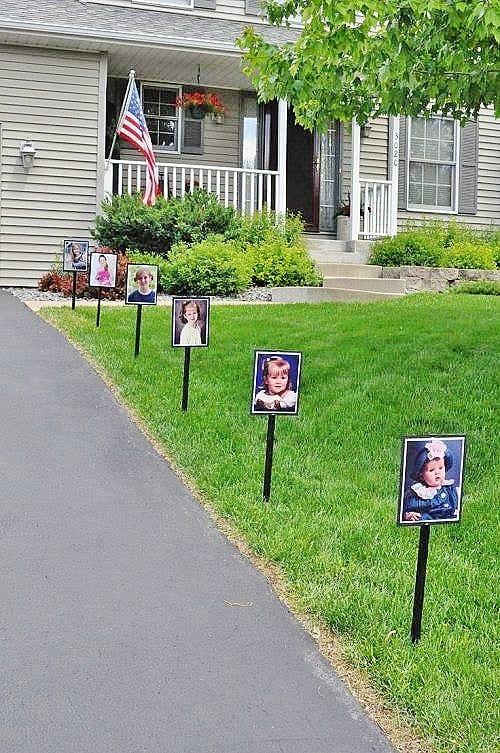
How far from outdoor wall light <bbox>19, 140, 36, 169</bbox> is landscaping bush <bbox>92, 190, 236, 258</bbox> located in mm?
1473

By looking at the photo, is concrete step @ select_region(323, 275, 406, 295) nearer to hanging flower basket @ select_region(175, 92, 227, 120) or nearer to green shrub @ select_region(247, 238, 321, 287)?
green shrub @ select_region(247, 238, 321, 287)

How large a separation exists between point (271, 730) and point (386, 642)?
30.7 inches

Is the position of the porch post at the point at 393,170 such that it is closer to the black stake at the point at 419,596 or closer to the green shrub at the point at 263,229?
the green shrub at the point at 263,229

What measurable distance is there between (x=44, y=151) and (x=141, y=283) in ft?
26.3

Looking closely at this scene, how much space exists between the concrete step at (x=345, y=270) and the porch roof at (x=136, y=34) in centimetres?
393

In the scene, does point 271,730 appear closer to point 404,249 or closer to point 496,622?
point 496,622

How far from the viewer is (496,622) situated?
4230mm

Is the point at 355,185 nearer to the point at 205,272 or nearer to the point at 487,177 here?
the point at 487,177

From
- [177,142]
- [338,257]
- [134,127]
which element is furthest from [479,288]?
[177,142]

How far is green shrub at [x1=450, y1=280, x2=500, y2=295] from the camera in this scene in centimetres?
1496

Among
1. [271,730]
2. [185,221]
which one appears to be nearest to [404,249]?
[185,221]

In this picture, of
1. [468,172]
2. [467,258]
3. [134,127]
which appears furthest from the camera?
[468,172]

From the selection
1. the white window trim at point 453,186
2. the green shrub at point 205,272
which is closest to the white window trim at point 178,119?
the green shrub at point 205,272

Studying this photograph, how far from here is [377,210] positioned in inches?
704
